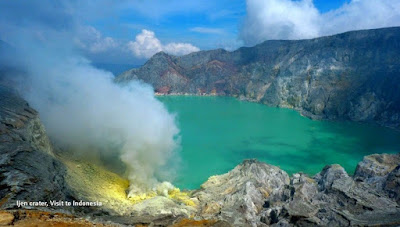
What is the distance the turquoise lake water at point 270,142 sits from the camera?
142 feet

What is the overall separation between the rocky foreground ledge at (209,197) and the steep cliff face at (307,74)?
61006 millimetres

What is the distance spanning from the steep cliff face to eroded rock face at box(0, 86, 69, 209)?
265 feet

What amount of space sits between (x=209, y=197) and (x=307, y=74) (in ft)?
299

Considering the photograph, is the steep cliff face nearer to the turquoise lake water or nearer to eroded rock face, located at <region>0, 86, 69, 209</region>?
the turquoise lake water

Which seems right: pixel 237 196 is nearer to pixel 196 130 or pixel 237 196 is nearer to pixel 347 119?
pixel 196 130

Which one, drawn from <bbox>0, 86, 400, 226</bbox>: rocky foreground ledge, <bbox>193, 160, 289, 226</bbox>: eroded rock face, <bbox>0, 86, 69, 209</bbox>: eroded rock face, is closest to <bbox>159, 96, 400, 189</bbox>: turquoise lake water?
<bbox>193, 160, 289, 226</bbox>: eroded rock face

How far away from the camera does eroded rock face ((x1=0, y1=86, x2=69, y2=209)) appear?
48.4 ft

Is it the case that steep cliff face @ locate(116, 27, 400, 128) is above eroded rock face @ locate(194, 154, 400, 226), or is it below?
above

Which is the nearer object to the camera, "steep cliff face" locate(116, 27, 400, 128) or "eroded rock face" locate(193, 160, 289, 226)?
"eroded rock face" locate(193, 160, 289, 226)

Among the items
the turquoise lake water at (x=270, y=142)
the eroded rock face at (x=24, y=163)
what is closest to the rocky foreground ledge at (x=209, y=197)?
the eroded rock face at (x=24, y=163)

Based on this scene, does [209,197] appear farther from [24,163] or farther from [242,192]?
[24,163]

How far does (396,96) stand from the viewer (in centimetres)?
7975

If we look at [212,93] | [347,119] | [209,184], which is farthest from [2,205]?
[212,93]

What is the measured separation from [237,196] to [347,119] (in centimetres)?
7302
